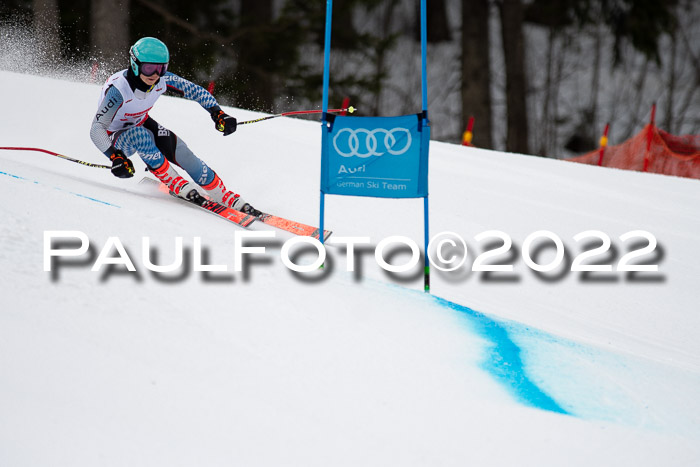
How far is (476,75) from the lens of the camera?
12.2 meters

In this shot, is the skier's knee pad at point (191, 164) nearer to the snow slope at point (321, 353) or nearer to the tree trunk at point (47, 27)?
the snow slope at point (321, 353)

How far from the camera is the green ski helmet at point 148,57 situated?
430cm

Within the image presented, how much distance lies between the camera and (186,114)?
25.1 ft

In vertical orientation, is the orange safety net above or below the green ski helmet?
below

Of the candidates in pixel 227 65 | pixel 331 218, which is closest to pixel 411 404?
pixel 331 218

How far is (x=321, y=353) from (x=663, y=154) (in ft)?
22.9

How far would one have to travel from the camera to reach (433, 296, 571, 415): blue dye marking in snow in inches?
106

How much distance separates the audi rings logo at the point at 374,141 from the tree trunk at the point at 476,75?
8.89 m

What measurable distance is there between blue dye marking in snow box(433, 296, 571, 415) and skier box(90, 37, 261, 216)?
2.14 metres

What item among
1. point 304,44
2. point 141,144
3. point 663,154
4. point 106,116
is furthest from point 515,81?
point 106,116

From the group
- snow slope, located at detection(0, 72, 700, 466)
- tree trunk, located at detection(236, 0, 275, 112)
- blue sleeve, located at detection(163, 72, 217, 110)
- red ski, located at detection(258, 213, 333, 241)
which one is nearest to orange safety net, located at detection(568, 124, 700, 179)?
snow slope, located at detection(0, 72, 700, 466)

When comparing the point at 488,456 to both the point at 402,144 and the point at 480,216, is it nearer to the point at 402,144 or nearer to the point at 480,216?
the point at 402,144

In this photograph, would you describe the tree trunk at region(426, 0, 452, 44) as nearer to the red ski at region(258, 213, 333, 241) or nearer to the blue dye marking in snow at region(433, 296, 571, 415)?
the red ski at region(258, 213, 333, 241)

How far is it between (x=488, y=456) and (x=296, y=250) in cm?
215
